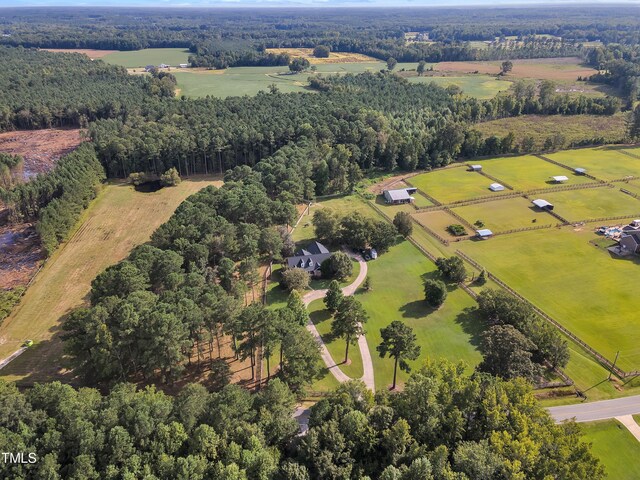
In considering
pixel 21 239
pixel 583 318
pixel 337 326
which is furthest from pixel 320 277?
pixel 21 239

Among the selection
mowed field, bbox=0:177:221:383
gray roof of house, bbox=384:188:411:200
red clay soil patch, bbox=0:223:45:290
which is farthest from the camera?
gray roof of house, bbox=384:188:411:200

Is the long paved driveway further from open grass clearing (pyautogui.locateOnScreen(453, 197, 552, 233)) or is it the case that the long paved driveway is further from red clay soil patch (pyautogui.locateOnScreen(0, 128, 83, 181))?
red clay soil patch (pyautogui.locateOnScreen(0, 128, 83, 181))

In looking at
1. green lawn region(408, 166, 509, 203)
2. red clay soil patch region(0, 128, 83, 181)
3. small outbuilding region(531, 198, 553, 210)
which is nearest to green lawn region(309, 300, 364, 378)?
green lawn region(408, 166, 509, 203)

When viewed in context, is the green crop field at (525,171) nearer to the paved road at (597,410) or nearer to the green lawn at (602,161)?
the green lawn at (602,161)

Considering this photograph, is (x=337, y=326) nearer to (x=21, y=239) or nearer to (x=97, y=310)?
(x=97, y=310)

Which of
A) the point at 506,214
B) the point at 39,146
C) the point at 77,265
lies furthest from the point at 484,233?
the point at 39,146

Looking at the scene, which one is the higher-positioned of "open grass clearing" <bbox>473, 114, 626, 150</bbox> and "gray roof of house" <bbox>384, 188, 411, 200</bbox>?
"open grass clearing" <bbox>473, 114, 626, 150</bbox>
